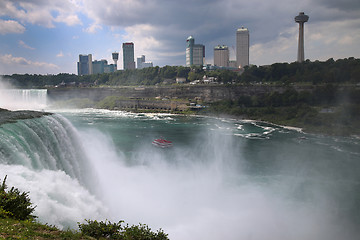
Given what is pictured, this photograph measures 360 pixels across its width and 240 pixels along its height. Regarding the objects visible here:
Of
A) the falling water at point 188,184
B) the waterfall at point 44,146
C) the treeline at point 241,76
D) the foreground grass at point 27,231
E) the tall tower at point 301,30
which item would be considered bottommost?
the falling water at point 188,184

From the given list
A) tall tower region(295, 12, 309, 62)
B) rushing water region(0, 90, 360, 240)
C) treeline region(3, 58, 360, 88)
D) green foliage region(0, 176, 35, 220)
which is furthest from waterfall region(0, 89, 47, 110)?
tall tower region(295, 12, 309, 62)

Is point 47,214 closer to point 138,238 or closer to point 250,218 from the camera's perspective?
point 138,238

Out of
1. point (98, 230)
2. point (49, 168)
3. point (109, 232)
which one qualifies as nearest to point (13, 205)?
point (98, 230)

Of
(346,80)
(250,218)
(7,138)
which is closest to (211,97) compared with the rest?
(346,80)

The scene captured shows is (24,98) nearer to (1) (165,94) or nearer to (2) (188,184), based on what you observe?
(1) (165,94)

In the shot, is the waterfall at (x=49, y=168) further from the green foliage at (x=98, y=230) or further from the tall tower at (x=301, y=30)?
the tall tower at (x=301, y=30)

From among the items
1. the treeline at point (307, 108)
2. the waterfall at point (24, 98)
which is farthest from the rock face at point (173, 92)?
the waterfall at point (24, 98)

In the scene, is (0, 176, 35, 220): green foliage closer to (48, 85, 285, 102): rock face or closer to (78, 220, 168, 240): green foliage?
(78, 220, 168, 240): green foliage
